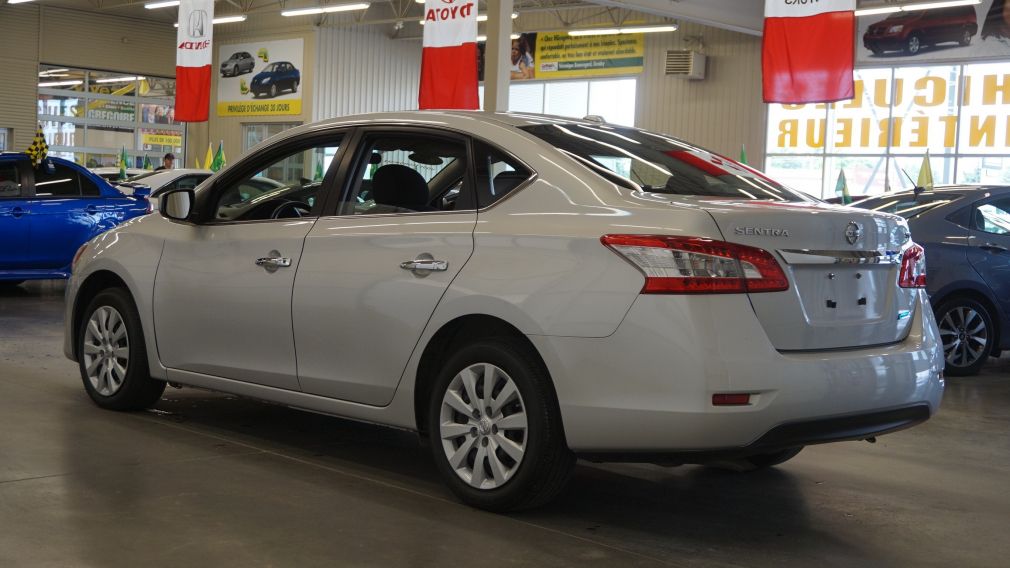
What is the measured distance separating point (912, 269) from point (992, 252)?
5.32m

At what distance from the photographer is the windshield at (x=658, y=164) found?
14.4 feet

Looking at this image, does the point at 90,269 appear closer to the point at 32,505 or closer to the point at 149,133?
the point at 32,505

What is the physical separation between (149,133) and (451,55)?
25.1 metres

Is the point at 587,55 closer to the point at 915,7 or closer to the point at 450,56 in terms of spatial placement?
the point at 915,7

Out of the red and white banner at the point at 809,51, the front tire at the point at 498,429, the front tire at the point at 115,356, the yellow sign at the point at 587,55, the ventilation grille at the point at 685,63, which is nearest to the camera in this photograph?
the front tire at the point at 498,429

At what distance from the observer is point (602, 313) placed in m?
3.87

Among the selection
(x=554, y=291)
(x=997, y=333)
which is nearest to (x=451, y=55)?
(x=997, y=333)

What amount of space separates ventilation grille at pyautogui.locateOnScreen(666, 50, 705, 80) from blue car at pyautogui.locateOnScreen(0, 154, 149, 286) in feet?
55.8

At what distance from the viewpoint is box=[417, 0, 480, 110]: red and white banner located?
42.1 ft

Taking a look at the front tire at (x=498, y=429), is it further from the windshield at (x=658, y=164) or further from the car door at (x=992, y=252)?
the car door at (x=992, y=252)

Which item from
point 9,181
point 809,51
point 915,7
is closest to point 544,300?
point 809,51

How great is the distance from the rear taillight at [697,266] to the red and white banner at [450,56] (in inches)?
356

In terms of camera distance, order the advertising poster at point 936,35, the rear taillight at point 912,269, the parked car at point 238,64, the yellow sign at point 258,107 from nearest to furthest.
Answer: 1. the rear taillight at point 912,269
2. the advertising poster at point 936,35
3. the yellow sign at point 258,107
4. the parked car at point 238,64

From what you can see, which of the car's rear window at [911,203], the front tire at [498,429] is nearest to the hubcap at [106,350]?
the front tire at [498,429]
